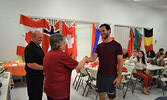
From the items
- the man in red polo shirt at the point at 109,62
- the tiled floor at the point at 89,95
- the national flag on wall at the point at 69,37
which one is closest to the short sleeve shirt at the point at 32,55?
the man in red polo shirt at the point at 109,62

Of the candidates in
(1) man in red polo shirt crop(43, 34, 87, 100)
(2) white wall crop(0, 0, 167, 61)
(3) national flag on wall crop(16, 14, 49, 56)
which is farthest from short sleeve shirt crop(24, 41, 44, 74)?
(2) white wall crop(0, 0, 167, 61)

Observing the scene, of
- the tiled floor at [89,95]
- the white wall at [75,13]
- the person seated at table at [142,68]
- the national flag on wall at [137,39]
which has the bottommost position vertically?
the tiled floor at [89,95]

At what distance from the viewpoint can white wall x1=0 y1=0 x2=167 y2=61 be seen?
4.73m

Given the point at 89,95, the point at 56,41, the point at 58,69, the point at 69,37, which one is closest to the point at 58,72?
the point at 58,69

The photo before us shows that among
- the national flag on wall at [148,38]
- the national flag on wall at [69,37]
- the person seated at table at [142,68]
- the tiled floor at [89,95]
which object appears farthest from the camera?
the national flag on wall at [148,38]

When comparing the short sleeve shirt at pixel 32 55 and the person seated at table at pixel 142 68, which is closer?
the short sleeve shirt at pixel 32 55

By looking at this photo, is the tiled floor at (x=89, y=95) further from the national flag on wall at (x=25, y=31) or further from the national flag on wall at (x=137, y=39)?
the national flag on wall at (x=137, y=39)

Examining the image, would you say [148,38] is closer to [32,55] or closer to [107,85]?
[107,85]

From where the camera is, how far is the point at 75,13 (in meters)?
5.77

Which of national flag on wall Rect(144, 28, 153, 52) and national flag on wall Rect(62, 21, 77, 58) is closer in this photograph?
national flag on wall Rect(62, 21, 77, 58)

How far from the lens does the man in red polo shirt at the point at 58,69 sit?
4.85 feet

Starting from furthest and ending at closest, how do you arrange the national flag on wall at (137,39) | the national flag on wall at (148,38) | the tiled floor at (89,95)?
the national flag on wall at (148,38) < the national flag on wall at (137,39) < the tiled floor at (89,95)

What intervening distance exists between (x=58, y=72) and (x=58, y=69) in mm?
36

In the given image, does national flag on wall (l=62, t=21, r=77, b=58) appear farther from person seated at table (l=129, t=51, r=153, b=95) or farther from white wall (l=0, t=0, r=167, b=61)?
person seated at table (l=129, t=51, r=153, b=95)
